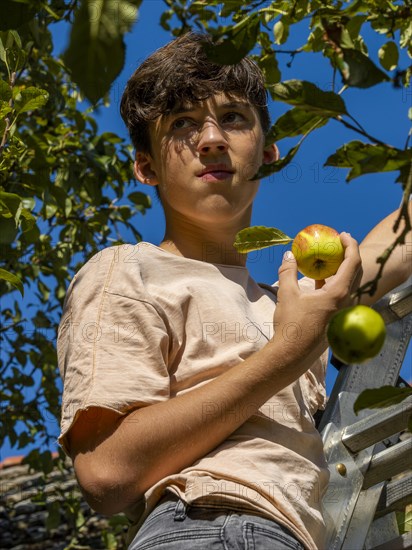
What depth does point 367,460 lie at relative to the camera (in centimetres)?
195

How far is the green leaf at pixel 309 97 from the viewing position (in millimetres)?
1146

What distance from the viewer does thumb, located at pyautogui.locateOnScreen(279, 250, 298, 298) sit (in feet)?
5.44

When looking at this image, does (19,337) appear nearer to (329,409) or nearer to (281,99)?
(329,409)

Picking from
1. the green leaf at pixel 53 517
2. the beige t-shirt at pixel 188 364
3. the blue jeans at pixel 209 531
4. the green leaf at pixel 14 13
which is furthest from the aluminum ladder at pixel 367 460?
the green leaf at pixel 53 517

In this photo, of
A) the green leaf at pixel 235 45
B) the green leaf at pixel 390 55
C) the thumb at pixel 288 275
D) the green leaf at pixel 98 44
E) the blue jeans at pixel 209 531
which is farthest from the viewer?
the green leaf at pixel 390 55

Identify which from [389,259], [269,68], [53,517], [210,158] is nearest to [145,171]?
[210,158]

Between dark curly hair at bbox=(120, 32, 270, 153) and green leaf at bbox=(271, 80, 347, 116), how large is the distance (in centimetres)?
85

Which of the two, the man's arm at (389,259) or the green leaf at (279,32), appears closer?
the man's arm at (389,259)

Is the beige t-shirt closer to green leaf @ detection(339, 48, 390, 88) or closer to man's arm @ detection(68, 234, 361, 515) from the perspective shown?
man's arm @ detection(68, 234, 361, 515)

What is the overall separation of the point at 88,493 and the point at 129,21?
100 centimetres

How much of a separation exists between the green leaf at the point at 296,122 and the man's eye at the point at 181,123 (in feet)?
2.54

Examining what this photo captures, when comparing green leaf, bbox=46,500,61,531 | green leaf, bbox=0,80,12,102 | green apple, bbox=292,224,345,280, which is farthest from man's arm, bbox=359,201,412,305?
green leaf, bbox=46,500,61,531

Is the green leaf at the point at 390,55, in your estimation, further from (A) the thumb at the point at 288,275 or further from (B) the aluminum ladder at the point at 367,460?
(A) the thumb at the point at 288,275

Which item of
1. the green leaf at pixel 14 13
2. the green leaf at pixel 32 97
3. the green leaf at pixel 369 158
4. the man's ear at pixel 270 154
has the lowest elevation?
the green leaf at pixel 369 158
